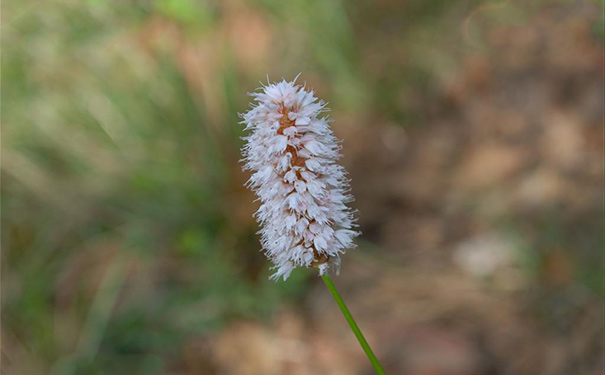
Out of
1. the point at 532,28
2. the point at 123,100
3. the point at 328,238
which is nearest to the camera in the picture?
the point at 328,238

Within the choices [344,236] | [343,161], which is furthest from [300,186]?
[343,161]

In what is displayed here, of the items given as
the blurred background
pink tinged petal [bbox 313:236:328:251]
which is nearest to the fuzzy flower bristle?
pink tinged petal [bbox 313:236:328:251]

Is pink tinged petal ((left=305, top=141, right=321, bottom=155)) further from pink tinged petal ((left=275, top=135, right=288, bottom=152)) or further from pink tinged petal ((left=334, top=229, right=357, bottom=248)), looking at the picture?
pink tinged petal ((left=334, top=229, right=357, bottom=248))

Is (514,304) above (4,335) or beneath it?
beneath

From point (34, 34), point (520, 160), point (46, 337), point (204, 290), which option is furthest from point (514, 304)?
point (34, 34)

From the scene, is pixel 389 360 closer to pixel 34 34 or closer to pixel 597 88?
pixel 597 88

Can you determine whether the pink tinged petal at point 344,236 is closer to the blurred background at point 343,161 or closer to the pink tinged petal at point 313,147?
the pink tinged petal at point 313,147

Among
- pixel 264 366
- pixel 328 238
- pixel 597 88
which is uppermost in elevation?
pixel 597 88

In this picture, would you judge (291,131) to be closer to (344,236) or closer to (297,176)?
(297,176)
